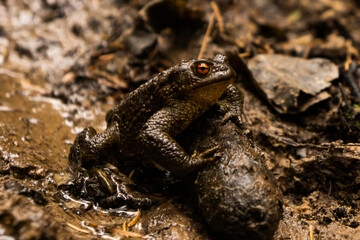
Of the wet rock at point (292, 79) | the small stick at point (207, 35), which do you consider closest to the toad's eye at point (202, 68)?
the wet rock at point (292, 79)

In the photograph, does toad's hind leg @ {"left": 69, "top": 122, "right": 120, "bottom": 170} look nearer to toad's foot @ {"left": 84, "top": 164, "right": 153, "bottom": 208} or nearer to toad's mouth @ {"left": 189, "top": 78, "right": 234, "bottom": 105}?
toad's foot @ {"left": 84, "top": 164, "right": 153, "bottom": 208}

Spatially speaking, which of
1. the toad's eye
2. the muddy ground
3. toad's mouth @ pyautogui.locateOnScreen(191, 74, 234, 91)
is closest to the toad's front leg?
toad's mouth @ pyautogui.locateOnScreen(191, 74, 234, 91)

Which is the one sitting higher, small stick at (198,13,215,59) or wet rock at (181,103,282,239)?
small stick at (198,13,215,59)

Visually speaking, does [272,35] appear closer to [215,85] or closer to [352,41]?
[352,41]

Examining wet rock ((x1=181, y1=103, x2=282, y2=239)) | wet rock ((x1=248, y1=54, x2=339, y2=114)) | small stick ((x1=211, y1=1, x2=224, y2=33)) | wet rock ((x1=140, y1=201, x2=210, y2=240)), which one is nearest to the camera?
wet rock ((x1=181, y1=103, x2=282, y2=239))

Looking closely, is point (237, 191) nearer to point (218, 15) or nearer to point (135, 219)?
point (135, 219)

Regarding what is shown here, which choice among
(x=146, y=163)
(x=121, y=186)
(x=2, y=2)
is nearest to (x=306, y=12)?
(x=146, y=163)

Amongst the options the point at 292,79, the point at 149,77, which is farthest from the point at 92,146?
the point at 292,79
